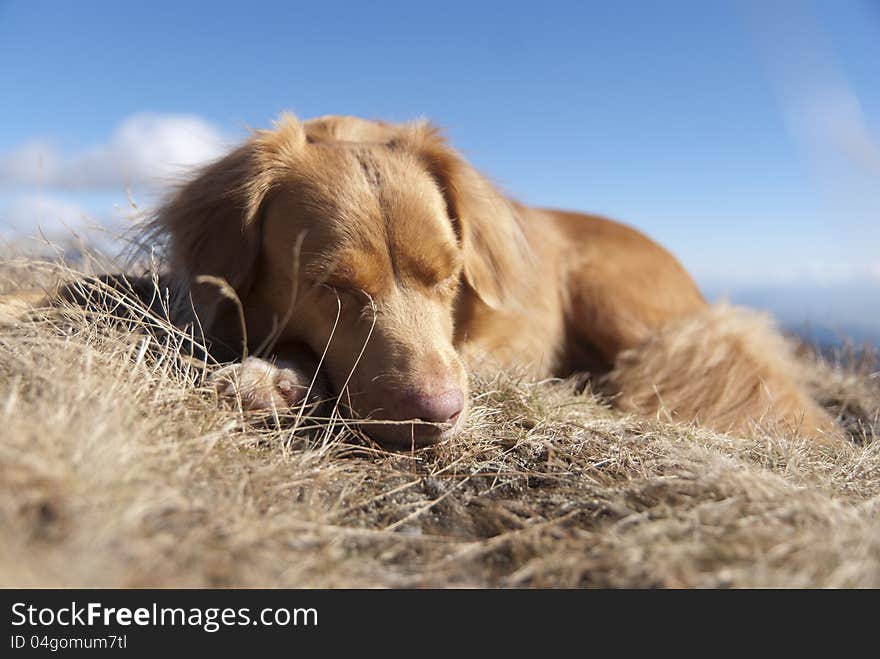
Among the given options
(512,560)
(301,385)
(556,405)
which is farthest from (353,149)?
(512,560)

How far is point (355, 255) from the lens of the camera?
2826 mm

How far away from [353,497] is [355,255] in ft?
3.54

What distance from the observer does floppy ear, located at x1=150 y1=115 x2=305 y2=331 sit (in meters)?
3.04

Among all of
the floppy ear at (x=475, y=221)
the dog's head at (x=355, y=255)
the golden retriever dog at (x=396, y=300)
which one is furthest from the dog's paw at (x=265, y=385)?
the floppy ear at (x=475, y=221)

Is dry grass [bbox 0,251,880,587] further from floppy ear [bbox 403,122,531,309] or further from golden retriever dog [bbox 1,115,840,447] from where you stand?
floppy ear [bbox 403,122,531,309]

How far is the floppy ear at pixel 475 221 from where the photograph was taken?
11.5ft

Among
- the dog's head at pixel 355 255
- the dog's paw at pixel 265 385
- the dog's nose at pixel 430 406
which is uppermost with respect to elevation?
the dog's head at pixel 355 255

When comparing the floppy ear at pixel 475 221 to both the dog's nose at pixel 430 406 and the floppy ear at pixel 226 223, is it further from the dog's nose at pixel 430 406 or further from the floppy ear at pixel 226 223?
the dog's nose at pixel 430 406

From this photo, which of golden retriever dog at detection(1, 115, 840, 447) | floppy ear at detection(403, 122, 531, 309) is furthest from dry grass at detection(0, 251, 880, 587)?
floppy ear at detection(403, 122, 531, 309)

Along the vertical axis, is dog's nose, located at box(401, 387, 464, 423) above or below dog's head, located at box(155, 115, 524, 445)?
below

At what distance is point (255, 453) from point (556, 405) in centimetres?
162

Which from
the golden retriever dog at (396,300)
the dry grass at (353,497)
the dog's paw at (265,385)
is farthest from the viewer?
the golden retriever dog at (396,300)

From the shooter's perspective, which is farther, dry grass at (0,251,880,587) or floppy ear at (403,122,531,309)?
floppy ear at (403,122,531,309)

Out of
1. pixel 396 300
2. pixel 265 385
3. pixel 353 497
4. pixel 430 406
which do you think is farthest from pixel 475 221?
pixel 353 497
